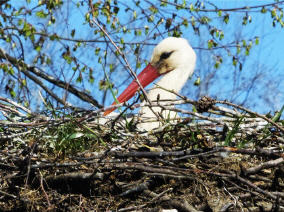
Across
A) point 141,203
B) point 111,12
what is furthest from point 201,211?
point 111,12

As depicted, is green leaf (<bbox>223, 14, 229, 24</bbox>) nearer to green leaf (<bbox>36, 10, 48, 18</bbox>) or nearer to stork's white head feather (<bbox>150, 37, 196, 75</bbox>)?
stork's white head feather (<bbox>150, 37, 196, 75</bbox>)

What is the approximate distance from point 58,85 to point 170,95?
1979 millimetres

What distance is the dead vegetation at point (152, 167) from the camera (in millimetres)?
2605

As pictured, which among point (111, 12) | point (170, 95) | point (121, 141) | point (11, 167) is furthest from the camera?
point (111, 12)

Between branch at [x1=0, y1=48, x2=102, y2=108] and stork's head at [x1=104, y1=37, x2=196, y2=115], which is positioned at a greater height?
branch at [x1=0, y1=48, x2=102, y2=108]

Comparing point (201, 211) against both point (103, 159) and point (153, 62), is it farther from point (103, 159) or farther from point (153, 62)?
point (153, 62)

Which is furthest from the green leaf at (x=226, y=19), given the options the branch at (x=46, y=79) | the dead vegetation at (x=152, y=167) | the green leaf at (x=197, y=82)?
the dead vegetation at (x=152, y=167)

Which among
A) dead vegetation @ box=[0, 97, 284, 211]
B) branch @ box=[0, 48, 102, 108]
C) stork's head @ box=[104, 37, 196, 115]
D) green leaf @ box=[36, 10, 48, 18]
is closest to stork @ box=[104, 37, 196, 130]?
stork's head @ box=[104, 37, 196, 115]

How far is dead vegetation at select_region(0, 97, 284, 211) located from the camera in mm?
2605

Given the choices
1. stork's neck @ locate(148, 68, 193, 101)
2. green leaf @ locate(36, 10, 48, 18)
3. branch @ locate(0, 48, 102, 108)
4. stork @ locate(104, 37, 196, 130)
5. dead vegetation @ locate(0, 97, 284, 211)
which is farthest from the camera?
branch @ locate(0, 48, 102, 108)

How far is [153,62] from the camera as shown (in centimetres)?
527

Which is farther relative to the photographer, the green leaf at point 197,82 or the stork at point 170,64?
the green leaf at point 197,82

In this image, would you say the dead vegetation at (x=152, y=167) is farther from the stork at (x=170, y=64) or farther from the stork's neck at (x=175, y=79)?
the stork at (x=170, y=64)

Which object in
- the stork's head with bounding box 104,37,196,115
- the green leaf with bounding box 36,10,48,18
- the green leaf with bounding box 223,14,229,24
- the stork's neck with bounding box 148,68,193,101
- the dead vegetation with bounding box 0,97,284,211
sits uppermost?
the green leaf with bounding box 223,14,229,24
